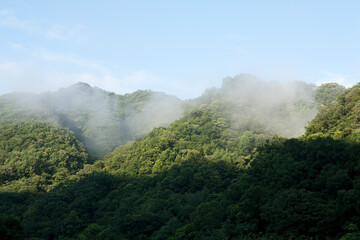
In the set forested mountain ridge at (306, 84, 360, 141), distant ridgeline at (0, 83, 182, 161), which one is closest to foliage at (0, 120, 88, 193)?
distant ridgeline at (0, 83, 182, 161)

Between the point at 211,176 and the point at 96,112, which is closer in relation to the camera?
the point at 211,176

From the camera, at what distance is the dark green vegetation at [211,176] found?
1496 inches

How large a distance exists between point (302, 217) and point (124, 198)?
37.8m

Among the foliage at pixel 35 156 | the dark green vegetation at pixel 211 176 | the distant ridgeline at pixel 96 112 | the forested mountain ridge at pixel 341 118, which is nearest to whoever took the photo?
the dark green vegetation at pixel 211 176

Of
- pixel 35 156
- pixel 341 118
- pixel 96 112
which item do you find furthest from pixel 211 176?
pixel 96 112

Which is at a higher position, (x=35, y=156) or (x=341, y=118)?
(x=341, y=118)

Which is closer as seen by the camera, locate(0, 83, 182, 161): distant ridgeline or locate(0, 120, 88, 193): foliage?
locate(0, 120, 88, 193): foliage

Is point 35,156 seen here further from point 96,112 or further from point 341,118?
point 341,118

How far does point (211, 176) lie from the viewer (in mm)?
67438

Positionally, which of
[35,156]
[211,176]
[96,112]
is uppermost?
[96,112]

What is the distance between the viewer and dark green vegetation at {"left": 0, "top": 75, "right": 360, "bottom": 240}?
3800 cm

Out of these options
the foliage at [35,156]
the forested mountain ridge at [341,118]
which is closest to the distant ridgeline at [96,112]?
the foliage at [35,156]

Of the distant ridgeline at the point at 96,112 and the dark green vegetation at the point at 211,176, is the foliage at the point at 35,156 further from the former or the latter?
the distant ridgeline at the point at 96,112

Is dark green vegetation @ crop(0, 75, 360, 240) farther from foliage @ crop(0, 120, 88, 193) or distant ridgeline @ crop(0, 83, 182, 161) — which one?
distant ridgeline @ crop(0, 83, 182, 161)
